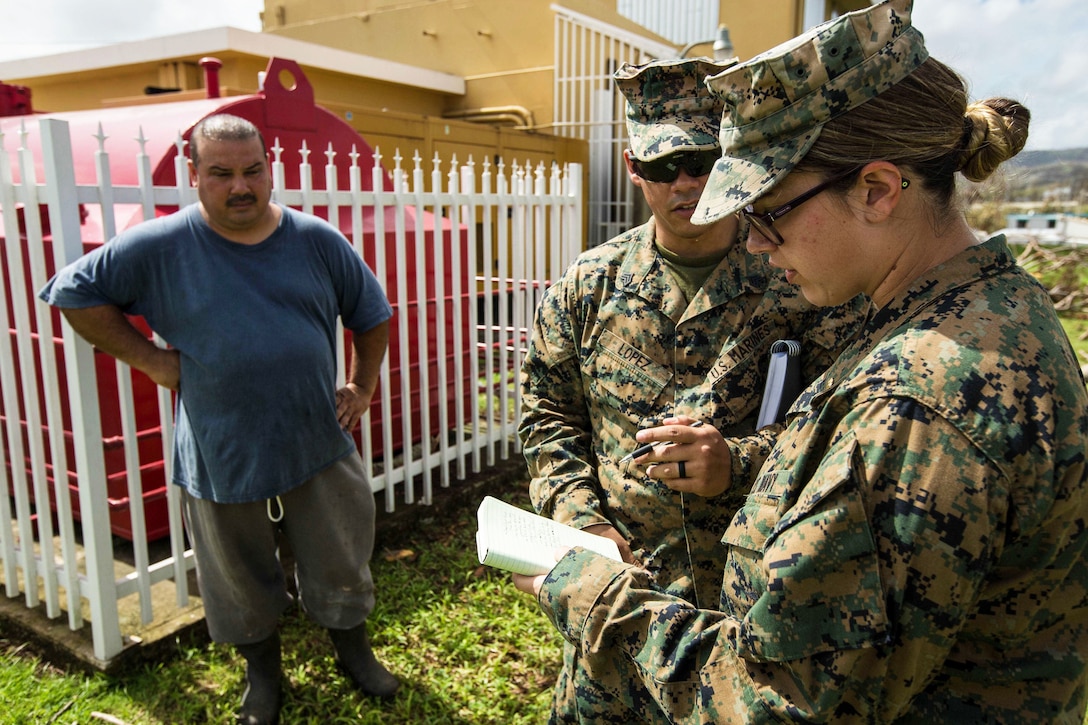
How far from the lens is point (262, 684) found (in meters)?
2.74

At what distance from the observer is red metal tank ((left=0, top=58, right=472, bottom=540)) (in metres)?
3.30

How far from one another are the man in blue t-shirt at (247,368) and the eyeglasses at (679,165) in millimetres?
1362

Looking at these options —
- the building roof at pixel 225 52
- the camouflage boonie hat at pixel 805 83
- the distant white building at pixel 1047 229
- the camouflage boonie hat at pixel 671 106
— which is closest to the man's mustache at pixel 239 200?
the camouflage boonie hat at pixel 671 106

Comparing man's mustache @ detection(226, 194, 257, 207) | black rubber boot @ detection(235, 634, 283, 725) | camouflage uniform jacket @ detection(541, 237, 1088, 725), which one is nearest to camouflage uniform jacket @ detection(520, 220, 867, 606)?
camouflage uniform jacket @ detection(541, 237, 1088, 725)

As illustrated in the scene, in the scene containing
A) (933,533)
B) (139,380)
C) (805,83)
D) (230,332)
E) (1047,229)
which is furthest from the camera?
(1047,229)

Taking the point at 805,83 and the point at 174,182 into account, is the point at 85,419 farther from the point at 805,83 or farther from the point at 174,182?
the point at 805,83

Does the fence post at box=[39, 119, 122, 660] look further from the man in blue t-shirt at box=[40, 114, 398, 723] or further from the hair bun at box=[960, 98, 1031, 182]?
the hair bun at box=[960, 98, 1031, 182]

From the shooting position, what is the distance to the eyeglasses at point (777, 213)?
100cm

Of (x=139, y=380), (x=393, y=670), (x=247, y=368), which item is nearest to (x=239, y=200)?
(x=247, y=368)

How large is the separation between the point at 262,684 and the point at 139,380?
137 cm

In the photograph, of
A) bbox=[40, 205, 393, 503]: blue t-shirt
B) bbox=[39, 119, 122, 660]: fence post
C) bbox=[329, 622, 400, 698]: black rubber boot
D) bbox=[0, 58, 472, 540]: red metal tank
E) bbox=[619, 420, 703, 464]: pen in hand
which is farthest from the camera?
bbox=[0, 58, 472, 540]: red metal tank

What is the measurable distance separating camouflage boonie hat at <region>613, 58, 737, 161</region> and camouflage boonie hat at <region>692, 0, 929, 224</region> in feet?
2.36

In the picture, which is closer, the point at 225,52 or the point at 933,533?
the point at 933,533

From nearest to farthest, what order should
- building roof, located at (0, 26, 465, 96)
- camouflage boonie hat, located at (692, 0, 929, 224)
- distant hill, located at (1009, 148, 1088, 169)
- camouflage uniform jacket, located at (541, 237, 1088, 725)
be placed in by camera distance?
camouflage uniform jacket, located at (541, 237, 1088, 725)
camouflage boonie hat, located at (692, 0, 929, 224)
distant hill, located at (1009, 148, 1088, 169)
building roof, located at (0, 26, 465, 96)
